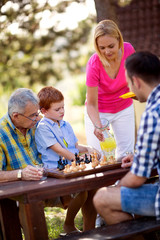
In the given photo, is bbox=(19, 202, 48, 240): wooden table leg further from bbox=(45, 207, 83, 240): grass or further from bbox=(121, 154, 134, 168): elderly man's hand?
bbox=(45, 207, 83, 240): grass

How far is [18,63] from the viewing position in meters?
16.3

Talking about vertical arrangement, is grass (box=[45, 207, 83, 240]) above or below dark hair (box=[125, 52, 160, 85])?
below

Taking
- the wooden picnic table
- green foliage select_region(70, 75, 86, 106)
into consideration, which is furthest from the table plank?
green foliage select_region(70, 75, 86, 106)

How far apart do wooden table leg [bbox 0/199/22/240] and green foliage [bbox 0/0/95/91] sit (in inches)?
188

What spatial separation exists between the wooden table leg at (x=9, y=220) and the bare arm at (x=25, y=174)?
17 centimetres

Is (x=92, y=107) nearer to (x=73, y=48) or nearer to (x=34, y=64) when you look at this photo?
(x=34, y=64)

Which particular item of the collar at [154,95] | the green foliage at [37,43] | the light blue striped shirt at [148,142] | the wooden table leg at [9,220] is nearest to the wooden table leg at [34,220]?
the wooden table leg at [9,220]

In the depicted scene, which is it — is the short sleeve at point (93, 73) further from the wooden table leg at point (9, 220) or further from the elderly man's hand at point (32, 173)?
the wooden table leg at point (9, 220)

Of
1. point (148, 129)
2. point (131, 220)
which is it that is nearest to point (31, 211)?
point (131, 220)

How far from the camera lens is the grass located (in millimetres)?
4254

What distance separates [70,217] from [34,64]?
14488mm

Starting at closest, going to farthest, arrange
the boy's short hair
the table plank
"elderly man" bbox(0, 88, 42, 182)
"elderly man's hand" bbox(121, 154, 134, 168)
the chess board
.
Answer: the table plank, the chess board, "elderly man's hand" bbox(121, 154, 134, 168), "elderly man" bbox(0, 88, 42, 182), the boy's short hair

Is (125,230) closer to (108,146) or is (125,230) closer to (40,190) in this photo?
(40,190)

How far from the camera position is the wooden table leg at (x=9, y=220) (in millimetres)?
3322
